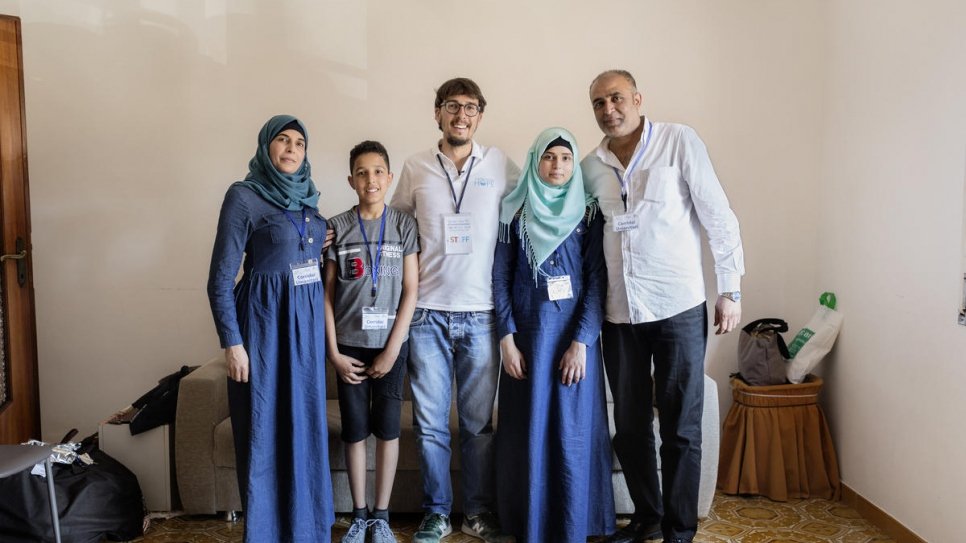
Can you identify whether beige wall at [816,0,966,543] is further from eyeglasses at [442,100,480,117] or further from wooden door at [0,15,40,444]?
wooden door at [0,15,40,444]

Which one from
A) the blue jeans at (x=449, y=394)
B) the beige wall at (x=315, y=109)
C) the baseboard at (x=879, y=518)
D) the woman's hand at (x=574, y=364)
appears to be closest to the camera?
the woman's hand at (x=574, y=364)

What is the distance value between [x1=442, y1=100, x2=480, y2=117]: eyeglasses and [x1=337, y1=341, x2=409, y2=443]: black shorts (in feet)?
2.68

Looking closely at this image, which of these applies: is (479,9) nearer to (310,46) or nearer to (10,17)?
(310,46)

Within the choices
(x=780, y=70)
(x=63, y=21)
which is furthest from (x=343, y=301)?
(x=780, y=70)

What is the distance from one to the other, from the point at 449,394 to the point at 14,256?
2129 mm

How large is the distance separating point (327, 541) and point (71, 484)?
0.98 metres

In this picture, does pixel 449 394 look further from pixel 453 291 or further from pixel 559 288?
pixel 559 288

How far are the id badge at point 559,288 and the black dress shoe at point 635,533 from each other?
2.98 feet

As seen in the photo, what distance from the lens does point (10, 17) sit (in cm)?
297

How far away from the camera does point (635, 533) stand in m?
2.40

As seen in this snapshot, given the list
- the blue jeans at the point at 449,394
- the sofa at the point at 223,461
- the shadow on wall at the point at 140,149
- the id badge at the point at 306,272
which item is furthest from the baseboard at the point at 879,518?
the shadow on wall at the point at 140,149

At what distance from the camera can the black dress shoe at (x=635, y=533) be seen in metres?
2.39

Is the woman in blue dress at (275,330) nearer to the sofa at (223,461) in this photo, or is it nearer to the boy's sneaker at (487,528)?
the sofa at (223,461)

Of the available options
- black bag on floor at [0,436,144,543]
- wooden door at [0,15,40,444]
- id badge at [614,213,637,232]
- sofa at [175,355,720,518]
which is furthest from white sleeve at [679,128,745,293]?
wooden door at [0,15,40,444]
